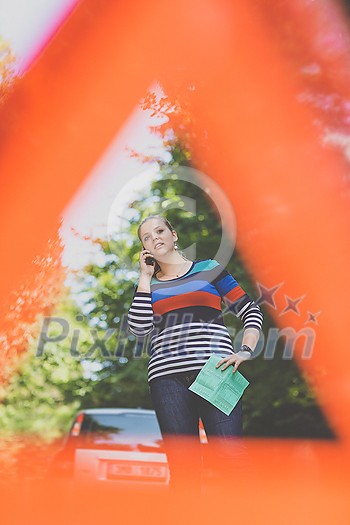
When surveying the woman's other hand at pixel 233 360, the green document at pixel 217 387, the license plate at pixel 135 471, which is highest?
the woman's other hand at pixel 233 360

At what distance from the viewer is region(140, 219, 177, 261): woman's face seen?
2.70m

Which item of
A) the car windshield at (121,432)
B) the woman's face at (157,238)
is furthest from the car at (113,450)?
the woman's face at (157,238)

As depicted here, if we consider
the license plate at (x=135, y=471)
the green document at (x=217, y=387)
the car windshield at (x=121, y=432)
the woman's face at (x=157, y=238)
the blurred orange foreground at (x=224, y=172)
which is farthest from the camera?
the car windshield at (x=121, y=432)

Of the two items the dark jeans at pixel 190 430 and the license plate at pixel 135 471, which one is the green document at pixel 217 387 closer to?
the dark jeans at pixel 190 430

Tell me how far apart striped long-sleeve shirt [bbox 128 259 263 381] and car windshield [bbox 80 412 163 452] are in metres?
2.12

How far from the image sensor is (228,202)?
220 inches

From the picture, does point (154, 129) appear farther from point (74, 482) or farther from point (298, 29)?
point (74, 482)

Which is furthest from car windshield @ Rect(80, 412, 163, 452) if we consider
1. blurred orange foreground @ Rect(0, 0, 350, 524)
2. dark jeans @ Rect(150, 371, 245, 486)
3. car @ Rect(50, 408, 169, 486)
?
dark jeans @ Rect(150, 371, 245, 486)

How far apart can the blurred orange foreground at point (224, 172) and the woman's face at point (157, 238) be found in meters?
0.92

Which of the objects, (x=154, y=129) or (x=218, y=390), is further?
(x=154, y=129)

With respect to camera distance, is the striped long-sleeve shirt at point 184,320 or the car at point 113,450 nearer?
the striped long-sleeve shirt at point 184,320

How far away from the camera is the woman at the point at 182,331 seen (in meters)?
2.53

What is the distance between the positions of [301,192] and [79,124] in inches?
74.0

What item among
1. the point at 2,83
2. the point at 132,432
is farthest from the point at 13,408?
the point at 2,83
